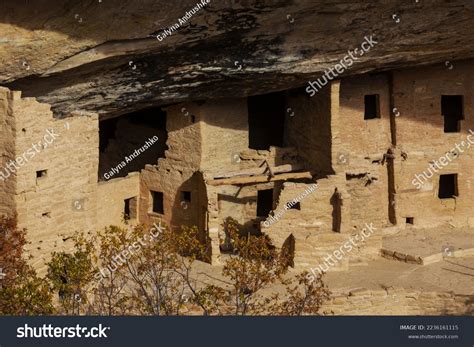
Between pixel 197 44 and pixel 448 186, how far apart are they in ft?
39.7

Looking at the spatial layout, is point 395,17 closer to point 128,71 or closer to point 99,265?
point 128,71

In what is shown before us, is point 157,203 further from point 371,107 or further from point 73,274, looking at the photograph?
point 73,274

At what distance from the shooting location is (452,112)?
35.5 m

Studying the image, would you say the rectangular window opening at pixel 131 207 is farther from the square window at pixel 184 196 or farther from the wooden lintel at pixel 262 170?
the wooden lintel at pixel 262 170

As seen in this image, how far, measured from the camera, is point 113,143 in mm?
33844

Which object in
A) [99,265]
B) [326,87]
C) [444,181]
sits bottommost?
[99,265]

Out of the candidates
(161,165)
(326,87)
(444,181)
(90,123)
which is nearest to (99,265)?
(90,123)

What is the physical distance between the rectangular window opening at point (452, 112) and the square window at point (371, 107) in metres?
2.36

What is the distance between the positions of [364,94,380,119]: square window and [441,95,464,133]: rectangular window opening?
7.76 feet

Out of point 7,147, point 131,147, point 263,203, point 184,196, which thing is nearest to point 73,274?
point 7,147

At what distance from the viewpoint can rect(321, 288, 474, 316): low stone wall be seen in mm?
28922

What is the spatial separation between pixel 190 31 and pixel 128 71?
225cm

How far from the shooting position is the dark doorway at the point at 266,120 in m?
35.6

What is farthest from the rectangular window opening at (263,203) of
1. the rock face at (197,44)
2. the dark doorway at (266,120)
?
the rock face at (197,44)
